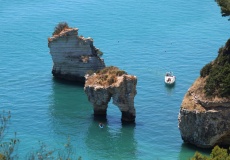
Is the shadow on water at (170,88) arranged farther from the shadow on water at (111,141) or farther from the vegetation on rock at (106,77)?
the shadow on water at (111,141)

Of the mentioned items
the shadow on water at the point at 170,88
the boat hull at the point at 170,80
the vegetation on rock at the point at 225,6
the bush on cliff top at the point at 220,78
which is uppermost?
the vegetation on rock at the point at 225,6

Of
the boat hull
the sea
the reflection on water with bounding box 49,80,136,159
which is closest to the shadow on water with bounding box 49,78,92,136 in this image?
the reflection on water with bounding box 49,80,136,159

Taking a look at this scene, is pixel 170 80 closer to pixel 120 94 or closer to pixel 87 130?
pixel 120 94

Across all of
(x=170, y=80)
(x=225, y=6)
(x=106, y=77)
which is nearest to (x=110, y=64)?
(x=170, y=80)

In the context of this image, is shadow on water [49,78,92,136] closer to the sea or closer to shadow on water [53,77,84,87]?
shadow on water [53,77,84,87]

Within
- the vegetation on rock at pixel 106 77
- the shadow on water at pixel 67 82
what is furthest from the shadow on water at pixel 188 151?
the shadow on water at pixel 67 82
